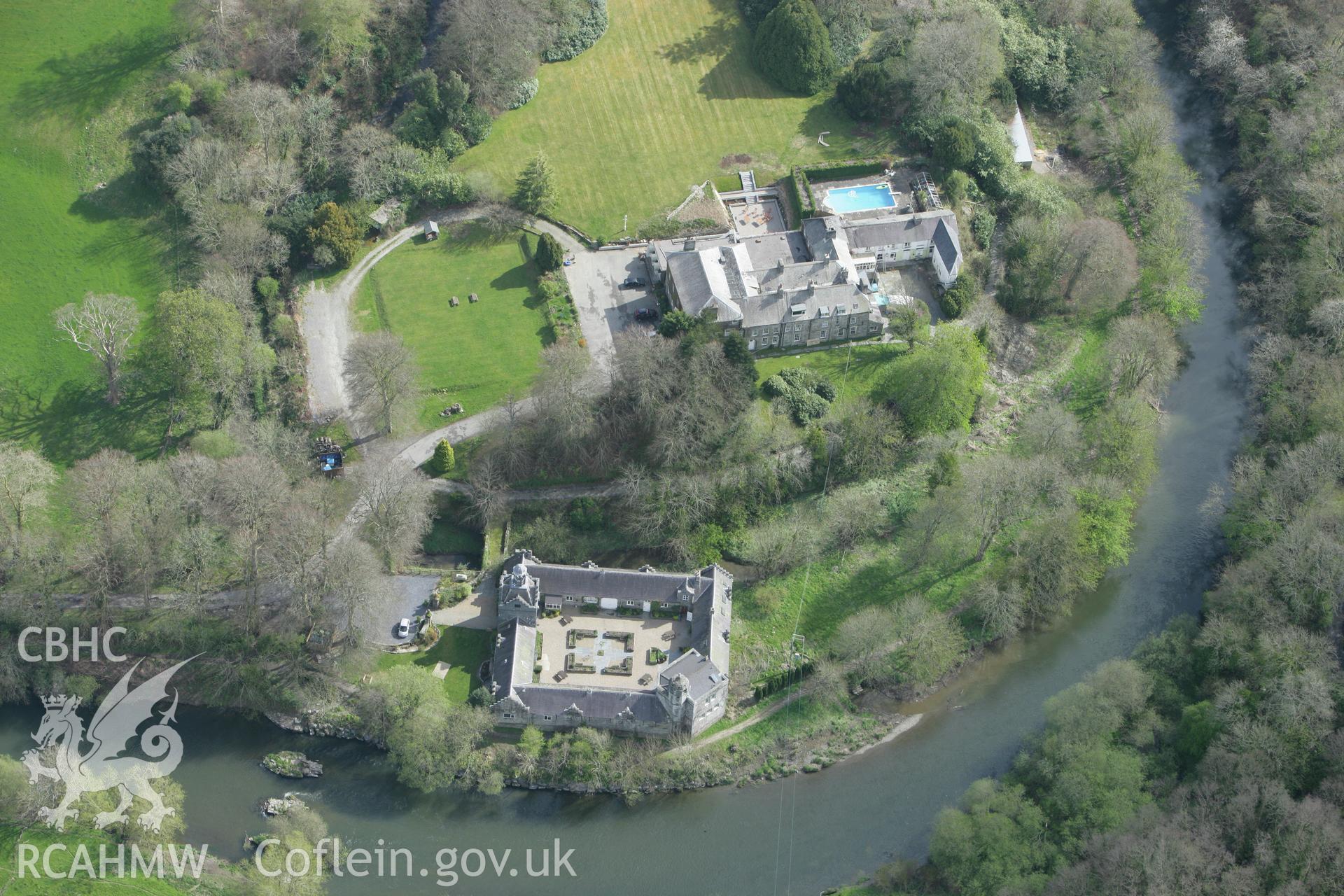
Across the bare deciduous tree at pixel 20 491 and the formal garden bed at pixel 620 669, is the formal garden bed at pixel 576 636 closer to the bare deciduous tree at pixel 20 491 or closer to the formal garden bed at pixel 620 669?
the formal garden bed at pixel 620 669

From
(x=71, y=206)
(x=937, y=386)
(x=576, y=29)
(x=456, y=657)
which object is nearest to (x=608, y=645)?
(x=456, y=657)

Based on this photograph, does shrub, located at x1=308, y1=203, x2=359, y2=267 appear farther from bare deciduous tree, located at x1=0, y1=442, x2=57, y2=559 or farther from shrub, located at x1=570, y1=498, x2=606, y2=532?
shrub, located at x1=570, y1=498, x2=606, y2=532

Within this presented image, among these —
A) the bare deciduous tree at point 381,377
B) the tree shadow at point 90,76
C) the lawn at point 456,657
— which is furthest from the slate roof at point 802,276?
the tree shadow at point 90,76

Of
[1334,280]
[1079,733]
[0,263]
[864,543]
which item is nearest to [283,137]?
[0,263]

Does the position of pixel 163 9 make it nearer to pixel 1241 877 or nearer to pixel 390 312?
pixel 390 312

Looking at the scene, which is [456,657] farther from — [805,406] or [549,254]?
[549,254]

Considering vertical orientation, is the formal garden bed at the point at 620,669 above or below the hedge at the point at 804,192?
below
